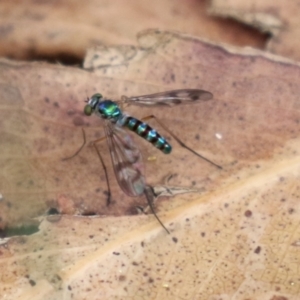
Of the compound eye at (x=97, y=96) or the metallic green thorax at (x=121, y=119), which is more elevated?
the compound eye at (x=97, y=96)

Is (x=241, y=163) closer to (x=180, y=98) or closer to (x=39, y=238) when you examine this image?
(x=180, y=98)

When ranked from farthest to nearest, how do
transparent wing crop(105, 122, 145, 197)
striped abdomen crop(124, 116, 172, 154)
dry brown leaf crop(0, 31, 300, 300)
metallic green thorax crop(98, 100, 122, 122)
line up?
metallic green thorax crop(98, 100, 122, 122), striped abdomen crop(124, 116, 172, 154), transparent wing crop(105, 122, 145, 197), dry brown leaf crop(0, 31, 300, 300)

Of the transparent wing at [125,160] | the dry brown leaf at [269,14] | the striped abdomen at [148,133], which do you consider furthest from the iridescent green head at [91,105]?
the dry brown leaf at [269,14]

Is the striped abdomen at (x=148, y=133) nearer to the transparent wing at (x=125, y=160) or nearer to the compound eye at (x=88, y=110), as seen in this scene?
the transparent wing at (x=125, y=160)

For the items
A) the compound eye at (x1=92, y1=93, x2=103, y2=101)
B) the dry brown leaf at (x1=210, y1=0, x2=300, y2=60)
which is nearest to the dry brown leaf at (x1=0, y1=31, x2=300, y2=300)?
the compound eye at (x1=92, y1=93, x2=103, y2=101)

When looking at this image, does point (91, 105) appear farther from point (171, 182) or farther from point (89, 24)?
point (89, 24)

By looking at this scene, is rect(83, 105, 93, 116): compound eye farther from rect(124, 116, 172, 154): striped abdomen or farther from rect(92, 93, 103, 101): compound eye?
rect(124, 116, 172, 154): striped abdomen

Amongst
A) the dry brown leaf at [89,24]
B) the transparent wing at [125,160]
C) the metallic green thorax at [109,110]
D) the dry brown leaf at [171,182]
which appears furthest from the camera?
the dry brown leaf at [89,24]
